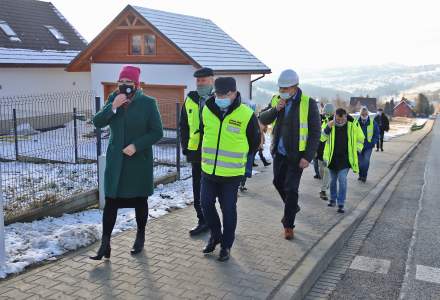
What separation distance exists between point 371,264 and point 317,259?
0.80 metres

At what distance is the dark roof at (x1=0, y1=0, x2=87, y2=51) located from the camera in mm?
23830

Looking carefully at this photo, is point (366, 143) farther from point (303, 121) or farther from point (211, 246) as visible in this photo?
point (211, 246)

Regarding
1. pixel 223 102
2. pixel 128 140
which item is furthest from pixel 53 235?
pixel 223 102

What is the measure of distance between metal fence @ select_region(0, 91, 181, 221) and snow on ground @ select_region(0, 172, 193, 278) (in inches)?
13.7

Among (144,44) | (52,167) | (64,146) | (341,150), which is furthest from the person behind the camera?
(144,44)

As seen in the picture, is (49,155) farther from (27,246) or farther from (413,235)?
(413,235)

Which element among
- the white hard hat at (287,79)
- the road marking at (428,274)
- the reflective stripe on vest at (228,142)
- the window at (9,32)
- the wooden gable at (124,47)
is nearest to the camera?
the reflective stripe on vest at (228,142)

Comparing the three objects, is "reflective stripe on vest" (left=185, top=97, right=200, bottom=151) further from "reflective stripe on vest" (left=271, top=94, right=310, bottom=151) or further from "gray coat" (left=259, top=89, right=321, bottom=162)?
"reflective stripe on vest" (left=271, top=94, right=310, bottom=151)

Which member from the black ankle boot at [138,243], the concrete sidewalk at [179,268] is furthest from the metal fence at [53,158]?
the black ankle boot at [138,243]

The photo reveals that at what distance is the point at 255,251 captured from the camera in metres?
5.54

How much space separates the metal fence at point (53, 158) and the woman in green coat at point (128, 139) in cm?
198

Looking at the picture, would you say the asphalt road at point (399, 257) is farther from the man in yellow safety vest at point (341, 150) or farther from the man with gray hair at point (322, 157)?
the man with gray hair at point (322, 157)

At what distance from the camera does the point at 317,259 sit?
5.38m

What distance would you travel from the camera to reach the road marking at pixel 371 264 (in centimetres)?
554
